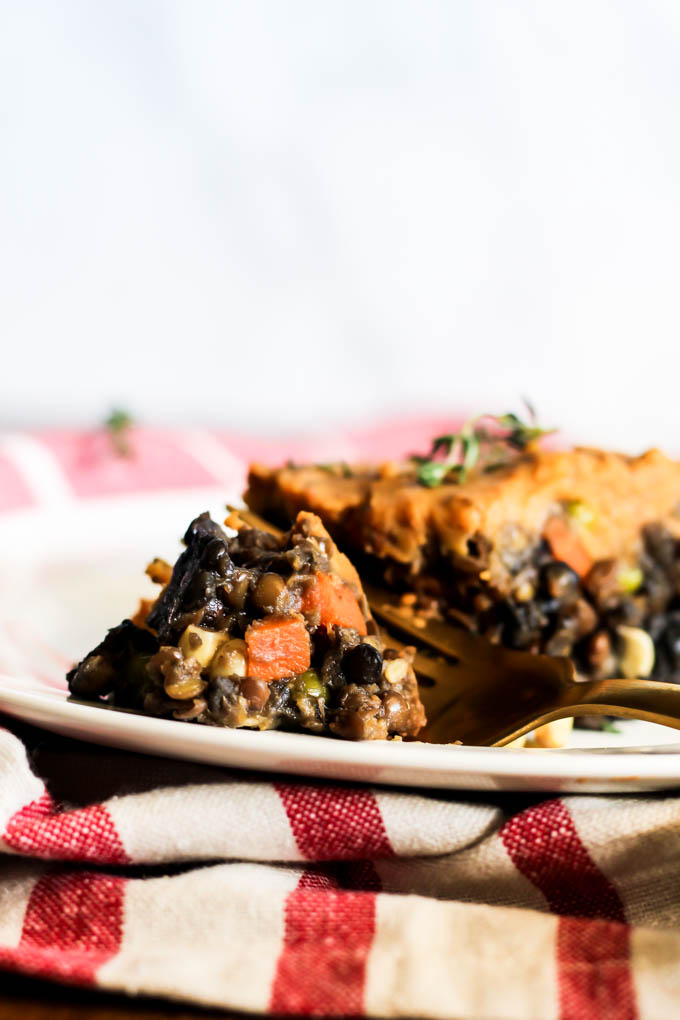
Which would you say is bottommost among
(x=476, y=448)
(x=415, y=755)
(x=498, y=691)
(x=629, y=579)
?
(x=629, y=579)

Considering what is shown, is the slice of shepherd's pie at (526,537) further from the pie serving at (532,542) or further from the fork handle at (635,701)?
the fork handle at (635,701)

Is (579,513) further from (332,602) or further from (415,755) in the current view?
(415,755)

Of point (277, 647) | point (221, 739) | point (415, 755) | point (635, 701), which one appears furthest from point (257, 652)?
point (635, 701)

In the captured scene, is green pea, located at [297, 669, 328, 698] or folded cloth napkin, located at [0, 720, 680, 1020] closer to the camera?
folded cloth napkin, located at [0, 720, 680, 1020]

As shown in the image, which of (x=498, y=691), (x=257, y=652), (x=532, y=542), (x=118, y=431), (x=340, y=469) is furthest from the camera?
(x=118, y=431)

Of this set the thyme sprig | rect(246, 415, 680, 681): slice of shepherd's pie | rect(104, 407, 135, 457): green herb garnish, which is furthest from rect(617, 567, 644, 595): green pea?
rect(104, 407, 135, 457): green herb garnish

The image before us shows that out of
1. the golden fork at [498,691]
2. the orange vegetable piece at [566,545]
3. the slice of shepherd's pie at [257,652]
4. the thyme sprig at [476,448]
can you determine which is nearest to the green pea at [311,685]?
the slice of shepherd's pie at [257,652]

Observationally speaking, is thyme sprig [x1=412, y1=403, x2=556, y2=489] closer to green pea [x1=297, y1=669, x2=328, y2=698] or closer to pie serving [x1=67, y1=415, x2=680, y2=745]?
pie serving [x1=67, y1=415, x2=680, y2=745]
